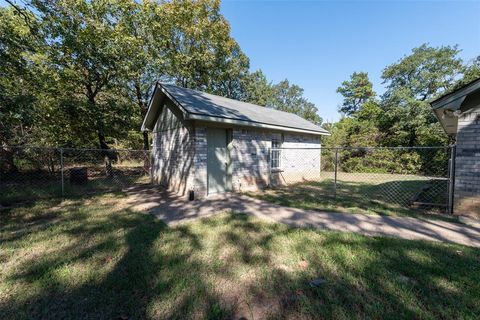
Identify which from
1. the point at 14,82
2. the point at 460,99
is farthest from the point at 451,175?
the point at 14,82

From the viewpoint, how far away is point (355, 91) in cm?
3023

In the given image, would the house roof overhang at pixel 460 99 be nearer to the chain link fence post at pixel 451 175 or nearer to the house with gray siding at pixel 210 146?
the chain link fence post at pixel 451 175

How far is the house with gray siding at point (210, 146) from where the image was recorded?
6676 millimetres

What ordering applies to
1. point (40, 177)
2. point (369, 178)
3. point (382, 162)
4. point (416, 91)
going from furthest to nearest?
point (416, 91) → point (382, 162) → point (369, 178) → point (40, 177)

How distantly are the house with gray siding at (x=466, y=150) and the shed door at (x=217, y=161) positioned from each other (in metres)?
6.12

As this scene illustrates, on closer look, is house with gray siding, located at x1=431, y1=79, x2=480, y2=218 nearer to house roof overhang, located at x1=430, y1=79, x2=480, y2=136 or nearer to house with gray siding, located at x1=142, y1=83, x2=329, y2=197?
house roof overhang, located at x1=430, y1=79, x2=480, y2=136

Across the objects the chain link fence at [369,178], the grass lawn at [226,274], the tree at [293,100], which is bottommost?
the grass lawn at [226,274]

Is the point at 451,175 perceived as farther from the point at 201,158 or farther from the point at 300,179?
the point at 201,158

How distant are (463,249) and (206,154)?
621cm

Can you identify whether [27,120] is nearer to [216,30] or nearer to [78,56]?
[78,56]

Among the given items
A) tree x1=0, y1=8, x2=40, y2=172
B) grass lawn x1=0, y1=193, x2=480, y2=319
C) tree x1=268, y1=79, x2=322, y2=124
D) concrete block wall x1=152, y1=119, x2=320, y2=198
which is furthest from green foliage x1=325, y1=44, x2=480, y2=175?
tree x1=268, y1=79, x2=322, y2=124

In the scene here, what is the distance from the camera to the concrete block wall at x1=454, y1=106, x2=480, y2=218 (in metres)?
4.45

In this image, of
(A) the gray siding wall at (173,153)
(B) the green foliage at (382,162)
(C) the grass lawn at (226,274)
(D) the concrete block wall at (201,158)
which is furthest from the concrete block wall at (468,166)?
(B) the green foliage at (382,162)

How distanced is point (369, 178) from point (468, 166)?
8.38 metres
